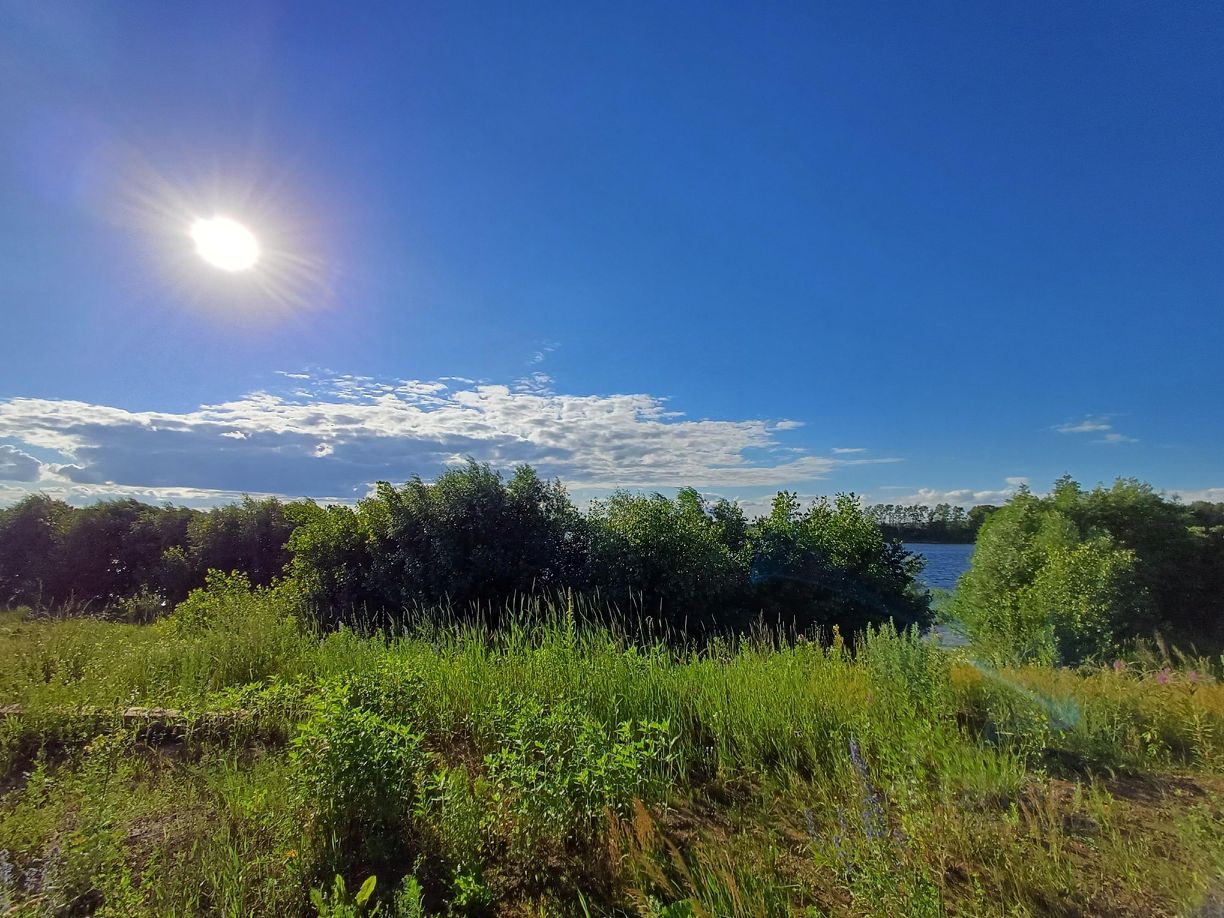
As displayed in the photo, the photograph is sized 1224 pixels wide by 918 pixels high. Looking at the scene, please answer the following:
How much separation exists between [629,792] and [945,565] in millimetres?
24317

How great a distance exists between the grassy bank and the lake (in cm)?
1086

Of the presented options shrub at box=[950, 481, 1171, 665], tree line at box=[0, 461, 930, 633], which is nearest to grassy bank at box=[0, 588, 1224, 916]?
tree line at box=[0, 461, 930, 633]

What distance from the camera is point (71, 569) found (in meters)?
18.1

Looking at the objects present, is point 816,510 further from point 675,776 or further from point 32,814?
point 32,814

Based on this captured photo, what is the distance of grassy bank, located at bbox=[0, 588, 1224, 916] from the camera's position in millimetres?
2117

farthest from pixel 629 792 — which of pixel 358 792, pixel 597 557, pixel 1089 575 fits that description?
pixel 1089 575

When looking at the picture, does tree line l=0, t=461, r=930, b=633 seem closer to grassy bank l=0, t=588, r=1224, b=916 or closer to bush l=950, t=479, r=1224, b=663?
bush l=950, t=479, r=1224, b=663

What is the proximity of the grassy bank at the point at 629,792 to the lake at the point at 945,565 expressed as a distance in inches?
428

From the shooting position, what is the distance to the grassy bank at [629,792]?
2.12m

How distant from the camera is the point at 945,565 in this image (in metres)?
22.7

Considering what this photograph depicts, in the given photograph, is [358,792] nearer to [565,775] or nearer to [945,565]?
[565,775]

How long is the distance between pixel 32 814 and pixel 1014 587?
17.3 m

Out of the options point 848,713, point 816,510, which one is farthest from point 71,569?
point 848,713

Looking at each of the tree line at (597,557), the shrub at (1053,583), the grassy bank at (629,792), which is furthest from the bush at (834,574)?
the grassy bank at (629,792)
